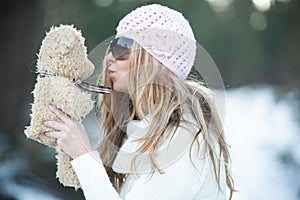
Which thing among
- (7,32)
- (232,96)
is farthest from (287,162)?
(7,32)

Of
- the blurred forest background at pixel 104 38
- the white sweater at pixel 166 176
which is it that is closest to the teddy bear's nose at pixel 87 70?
the white sweater at pixel 166 176

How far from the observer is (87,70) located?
990 mm

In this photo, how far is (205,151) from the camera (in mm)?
914

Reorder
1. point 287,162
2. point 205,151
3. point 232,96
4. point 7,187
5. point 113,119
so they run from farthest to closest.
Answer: point 232,96
point 287,162
point 7,187
point 113,119
point 205,151

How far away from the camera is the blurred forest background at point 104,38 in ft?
8.21

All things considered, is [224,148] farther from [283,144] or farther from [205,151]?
[283,144]

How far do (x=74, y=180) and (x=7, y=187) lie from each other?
153 centimetres

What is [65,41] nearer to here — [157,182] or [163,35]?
[163,35]

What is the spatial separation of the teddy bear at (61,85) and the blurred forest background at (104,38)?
4.14 ft

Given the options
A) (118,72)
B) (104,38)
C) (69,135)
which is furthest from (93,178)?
(104,38)

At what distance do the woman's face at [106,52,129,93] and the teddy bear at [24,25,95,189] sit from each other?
0.05 m

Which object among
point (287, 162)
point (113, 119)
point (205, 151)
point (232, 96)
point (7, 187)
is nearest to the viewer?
point (205, 151)

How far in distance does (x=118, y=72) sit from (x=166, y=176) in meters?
0.21

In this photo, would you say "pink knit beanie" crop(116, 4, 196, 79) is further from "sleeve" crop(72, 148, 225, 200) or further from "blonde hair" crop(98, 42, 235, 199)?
"sleeve" crop(72, 148, 225, 200)
